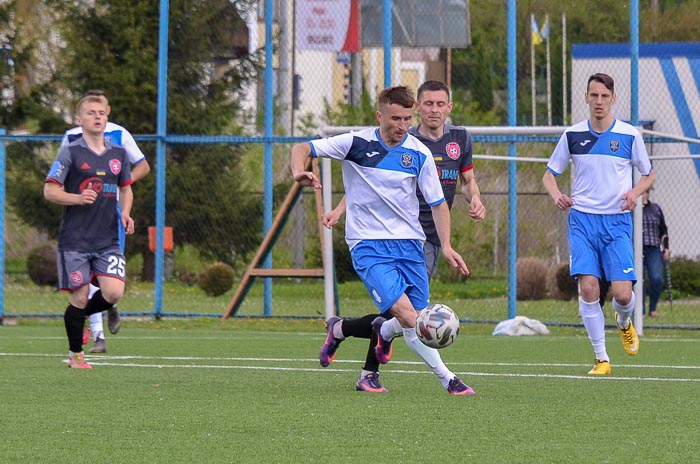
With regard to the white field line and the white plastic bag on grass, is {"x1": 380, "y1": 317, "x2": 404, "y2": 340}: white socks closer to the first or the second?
the white field line

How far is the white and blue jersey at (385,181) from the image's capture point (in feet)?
25.3

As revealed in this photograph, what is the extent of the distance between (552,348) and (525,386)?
379 centimetres

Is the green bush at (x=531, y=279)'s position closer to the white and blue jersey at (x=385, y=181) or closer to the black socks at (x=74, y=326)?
the black socks at (x=74, y=326)

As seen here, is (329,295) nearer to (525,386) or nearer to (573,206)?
(573,206)

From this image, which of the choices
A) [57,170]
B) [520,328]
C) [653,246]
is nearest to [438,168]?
[57,170]

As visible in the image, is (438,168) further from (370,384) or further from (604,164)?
(370,384)

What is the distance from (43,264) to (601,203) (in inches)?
493

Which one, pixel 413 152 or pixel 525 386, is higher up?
pixel 413 152

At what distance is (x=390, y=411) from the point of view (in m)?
6.82

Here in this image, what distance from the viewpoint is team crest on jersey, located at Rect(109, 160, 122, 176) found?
9844 mm

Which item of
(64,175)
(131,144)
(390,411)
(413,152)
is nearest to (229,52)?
(131,144)

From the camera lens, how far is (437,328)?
7.22 m

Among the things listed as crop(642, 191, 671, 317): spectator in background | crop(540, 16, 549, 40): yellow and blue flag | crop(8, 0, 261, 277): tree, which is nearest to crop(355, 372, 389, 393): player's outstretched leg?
crop(8, 0, 261, 277): tree

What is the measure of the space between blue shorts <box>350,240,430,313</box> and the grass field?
561mm
